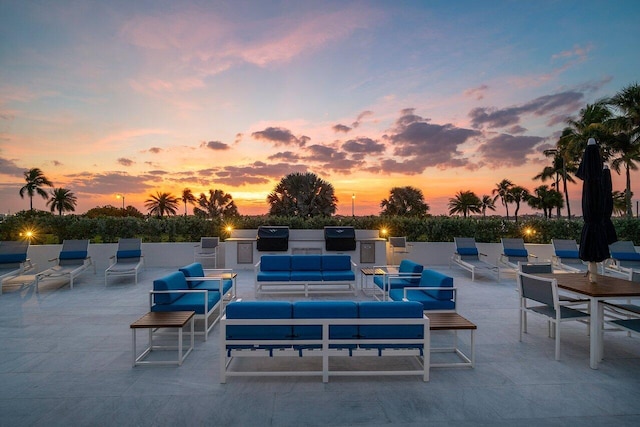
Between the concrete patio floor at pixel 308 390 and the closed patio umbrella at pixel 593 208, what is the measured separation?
1121mm

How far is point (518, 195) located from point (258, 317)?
41.7 meters

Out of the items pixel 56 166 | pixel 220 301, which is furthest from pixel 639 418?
pixel 56 166

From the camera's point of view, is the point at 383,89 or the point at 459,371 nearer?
the point at 459,371

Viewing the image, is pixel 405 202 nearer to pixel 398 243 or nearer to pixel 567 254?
pixel 398 243

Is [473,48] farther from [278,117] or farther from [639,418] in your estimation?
[639,418]

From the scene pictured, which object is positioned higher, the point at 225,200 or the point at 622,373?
the point at 225,200

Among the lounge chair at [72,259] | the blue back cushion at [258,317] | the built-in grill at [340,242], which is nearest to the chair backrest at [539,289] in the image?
the blue back cushion at [258,317]

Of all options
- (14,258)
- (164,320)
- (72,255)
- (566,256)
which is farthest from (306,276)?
(566,256)

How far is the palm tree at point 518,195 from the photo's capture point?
36.8m

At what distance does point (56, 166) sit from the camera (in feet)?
36.0

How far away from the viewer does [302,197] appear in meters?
17.5

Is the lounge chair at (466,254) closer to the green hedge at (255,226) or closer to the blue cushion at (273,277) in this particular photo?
the green hedge at (255,226)

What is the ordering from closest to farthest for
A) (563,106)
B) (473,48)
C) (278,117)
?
(473,48) → (278,117) → (563,106)

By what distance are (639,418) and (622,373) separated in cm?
100
